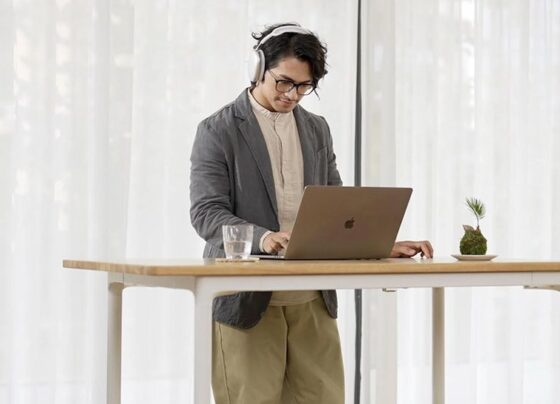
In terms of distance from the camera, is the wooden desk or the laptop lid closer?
the wooden desk

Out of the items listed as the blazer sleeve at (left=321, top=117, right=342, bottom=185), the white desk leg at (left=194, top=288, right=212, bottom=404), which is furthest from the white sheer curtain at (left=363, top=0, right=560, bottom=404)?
the white desk leg at (left=194, top=288, right=212, bottom=404)

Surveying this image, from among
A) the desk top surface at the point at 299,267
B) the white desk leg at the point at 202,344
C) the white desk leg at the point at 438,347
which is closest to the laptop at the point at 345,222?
the desk top surface at the point at 299,267

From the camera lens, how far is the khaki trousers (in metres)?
2.31

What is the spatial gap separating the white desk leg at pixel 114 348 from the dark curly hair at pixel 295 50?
2.25 feet

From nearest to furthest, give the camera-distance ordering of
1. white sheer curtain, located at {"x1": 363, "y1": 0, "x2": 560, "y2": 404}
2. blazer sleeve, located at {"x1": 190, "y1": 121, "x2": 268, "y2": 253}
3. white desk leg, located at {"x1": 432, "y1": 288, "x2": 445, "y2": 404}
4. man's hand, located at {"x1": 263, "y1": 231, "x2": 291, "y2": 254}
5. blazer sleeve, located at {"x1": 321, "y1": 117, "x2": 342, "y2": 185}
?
man's hand, located at {"x1": 263, "y1": 231, "x2": 291, "y2": 254}, blazer sleeve, located at {"x1": 190, "y1": 121, "x2": 268, "y2": 253}, blazer sleeve, located at {"x1": 321, "y1": 117, "x2": 342, "y2": 185}, white desk leg, located at {"x1": 432, "y1": 288, "x2": 445, "y2": 404}, white sheer curtain, located at {"x1": 363, "y1": 0, "x2": 560, "y2": 404}

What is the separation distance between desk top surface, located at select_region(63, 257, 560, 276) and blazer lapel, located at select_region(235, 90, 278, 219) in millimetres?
425

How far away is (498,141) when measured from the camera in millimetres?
4477

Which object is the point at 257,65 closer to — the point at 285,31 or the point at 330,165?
the point at 285,31

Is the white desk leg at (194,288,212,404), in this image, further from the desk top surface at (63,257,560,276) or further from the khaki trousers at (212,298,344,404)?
the khaki trousers at (212,298,344,404)

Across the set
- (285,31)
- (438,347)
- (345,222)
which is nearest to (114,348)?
(345,222)

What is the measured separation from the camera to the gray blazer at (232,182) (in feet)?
7.59

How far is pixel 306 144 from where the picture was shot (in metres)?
2.52

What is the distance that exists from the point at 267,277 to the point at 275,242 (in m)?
0.29

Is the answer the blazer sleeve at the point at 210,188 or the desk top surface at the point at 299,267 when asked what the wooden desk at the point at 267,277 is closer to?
the desk top surface at the point at 299,267
